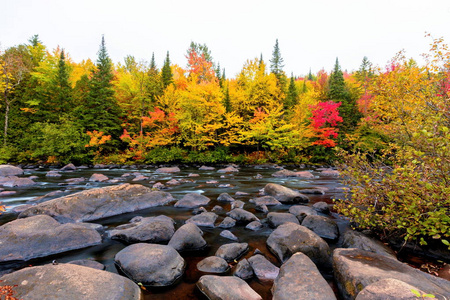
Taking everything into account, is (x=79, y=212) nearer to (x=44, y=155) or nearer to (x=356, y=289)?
(x=356, y=289)

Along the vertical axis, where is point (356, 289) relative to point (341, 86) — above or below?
below

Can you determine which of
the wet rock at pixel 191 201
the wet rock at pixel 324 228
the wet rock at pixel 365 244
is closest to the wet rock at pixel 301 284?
the wet rock at pixel 365 244

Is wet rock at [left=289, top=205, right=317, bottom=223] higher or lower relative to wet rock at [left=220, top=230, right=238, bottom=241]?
higher

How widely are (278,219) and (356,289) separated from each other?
280 cm

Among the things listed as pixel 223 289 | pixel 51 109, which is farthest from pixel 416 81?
pixel 51 109

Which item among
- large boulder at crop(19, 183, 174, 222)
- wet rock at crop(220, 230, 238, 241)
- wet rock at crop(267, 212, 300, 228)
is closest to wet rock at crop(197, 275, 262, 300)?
wet rock at crop(220, 230, 238, 241)

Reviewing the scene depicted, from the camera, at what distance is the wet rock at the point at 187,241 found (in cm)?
419

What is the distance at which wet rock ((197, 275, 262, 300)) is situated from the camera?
106 inches

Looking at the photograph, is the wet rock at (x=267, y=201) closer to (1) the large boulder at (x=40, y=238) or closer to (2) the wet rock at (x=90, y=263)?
(1) the large boulder at (x=40, y=238)

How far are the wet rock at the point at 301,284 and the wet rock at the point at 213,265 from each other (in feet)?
3.00

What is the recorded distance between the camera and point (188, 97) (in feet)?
68.0

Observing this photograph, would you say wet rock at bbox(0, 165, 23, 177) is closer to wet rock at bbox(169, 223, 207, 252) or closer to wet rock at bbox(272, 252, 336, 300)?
wet rock at bbox(169, 223, 207, 252)

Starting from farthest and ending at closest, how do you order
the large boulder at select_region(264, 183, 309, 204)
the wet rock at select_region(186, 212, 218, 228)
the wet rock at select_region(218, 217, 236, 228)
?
1. the large boulder at select_region(264, 183, 309, 204)
2. the wet rock at select_region(186, 212, 218, 228)
3. the wet rock at select_region(218, 217, 236, 228)

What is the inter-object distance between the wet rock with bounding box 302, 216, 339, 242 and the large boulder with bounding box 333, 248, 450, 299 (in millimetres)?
1486
